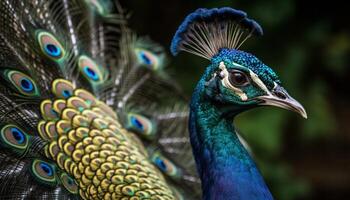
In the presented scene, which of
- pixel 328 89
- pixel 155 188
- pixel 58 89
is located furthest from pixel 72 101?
pixel 328 89

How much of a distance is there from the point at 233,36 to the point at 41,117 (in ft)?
2.31

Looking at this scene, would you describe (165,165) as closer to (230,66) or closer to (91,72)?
(91,72)

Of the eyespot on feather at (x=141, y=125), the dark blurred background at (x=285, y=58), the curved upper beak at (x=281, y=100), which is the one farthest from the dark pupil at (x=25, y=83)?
the dark blurred background at (x=285, y=58)

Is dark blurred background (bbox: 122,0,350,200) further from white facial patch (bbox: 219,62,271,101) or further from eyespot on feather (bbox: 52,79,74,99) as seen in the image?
white facial patch (bbox: 219,62,271,101)

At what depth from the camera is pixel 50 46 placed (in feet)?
7.93

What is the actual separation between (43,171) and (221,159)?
602 millimetres

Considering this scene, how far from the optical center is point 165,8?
4.06m

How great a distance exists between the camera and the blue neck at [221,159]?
1.94 metres

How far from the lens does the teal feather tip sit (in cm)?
197

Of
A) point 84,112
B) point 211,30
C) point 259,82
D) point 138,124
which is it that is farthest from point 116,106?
point 259,82

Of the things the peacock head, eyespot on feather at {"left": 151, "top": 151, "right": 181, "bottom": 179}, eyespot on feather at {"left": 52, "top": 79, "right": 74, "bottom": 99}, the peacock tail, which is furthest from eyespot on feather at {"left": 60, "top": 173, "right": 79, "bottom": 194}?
the peacock head

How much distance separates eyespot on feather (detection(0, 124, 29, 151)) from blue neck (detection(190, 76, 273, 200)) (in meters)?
0.58

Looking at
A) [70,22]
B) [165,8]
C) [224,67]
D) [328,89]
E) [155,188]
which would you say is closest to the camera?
[224,67]

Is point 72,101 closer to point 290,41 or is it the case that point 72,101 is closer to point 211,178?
point 211,178
